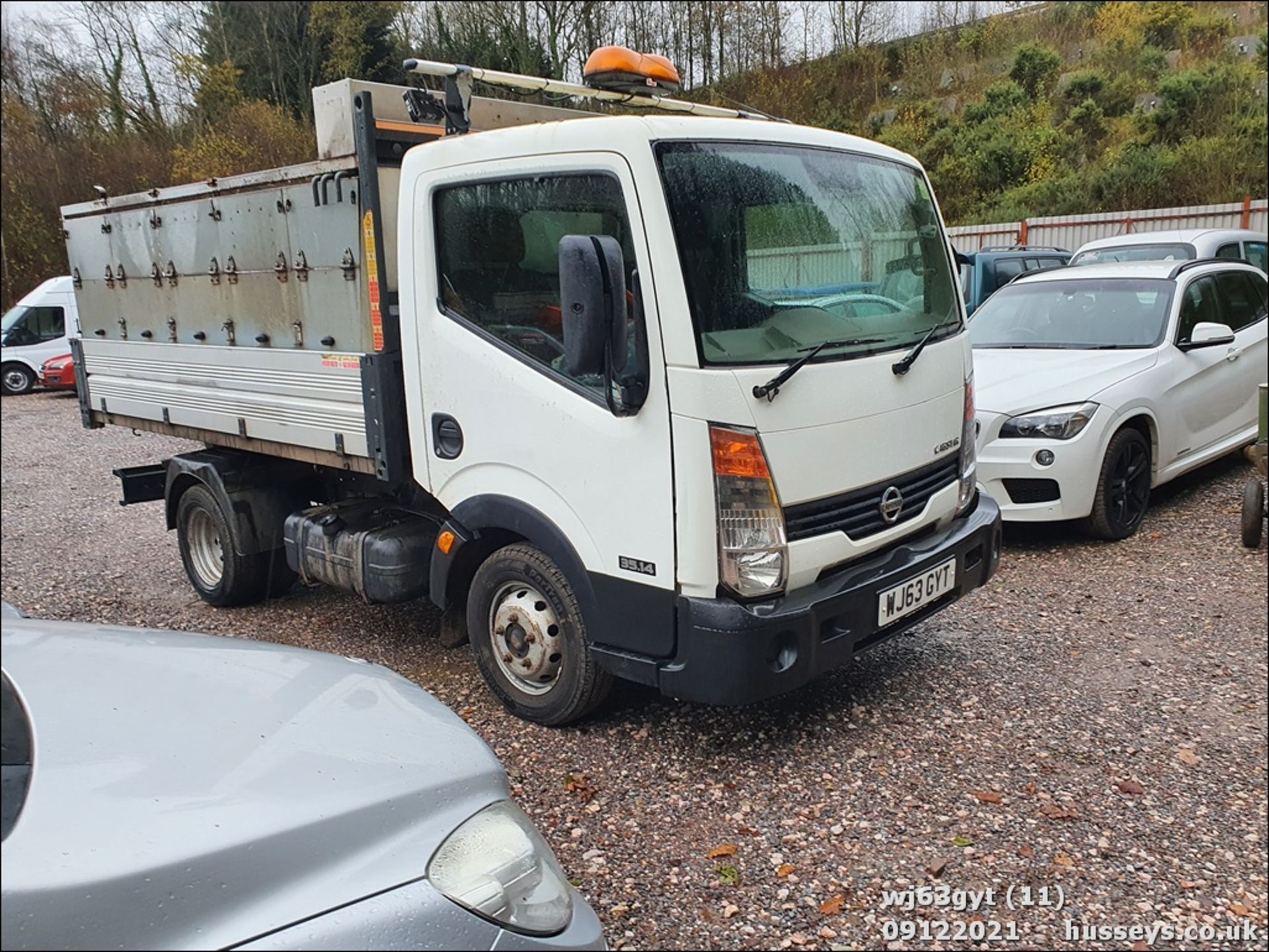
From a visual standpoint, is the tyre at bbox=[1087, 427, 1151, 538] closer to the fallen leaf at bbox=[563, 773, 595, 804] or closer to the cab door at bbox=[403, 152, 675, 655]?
the cab door at bbox=[403, 152, 675, 655]

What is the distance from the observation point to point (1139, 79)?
23.6 metres

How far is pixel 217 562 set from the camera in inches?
237

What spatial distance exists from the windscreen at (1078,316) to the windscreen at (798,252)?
2.94 metres

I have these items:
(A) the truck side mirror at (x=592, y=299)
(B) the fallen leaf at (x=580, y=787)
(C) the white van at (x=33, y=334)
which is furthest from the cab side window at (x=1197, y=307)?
(C) the white van at (x=33, y=334)

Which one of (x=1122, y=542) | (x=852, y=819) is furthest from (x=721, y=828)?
(x=1122, y=542)

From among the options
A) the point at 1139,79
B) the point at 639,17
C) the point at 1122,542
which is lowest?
the point at 1122,542

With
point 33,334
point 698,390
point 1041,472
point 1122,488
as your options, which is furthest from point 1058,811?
point 33,334

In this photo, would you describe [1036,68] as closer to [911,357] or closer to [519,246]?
[911,357]

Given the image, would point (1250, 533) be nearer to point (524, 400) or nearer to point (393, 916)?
point (524, 400)

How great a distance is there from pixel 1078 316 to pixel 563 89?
441cm

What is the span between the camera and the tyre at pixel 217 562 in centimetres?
565

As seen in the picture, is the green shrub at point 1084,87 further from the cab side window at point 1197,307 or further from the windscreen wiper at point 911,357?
the windscreen wiper at point 911,357

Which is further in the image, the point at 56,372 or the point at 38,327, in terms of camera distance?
the point at 38,327

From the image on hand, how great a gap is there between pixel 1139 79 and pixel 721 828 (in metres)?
25.8
